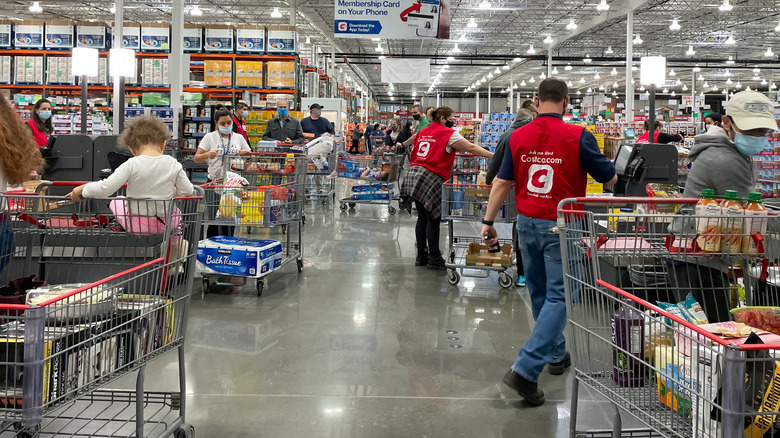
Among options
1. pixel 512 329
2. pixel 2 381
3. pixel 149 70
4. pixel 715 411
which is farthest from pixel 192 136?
pixel 715 411

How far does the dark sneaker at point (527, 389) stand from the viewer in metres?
3.73

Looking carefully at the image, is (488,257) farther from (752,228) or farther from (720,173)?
(752,228)

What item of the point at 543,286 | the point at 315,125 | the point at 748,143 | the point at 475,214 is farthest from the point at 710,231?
the point at 315,125

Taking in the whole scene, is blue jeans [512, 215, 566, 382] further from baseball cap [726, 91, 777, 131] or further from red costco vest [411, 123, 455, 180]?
red costco vest [411, 123, 455, 180]

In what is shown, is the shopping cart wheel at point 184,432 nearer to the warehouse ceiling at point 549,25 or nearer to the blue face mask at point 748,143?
the blue face mask at point 748,143

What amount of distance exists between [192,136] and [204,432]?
38.0ft

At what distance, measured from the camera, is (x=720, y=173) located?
353cm

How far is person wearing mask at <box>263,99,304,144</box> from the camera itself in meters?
11.8

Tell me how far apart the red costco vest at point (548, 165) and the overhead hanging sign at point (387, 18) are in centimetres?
756

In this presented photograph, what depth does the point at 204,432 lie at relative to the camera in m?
3.36

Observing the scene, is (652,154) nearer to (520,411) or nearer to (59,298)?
(520,411)

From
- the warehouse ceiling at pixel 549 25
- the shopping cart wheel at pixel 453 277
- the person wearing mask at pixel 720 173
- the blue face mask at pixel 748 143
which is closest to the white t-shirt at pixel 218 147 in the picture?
the shopping cart wheel at pixel 453 277

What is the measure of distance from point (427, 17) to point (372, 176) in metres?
2.81

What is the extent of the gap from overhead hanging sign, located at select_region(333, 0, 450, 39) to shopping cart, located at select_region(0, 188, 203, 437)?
8139 mm
